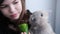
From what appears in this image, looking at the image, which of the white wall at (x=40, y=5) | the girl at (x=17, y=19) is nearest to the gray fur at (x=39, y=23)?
the girl at (x=17, y=19)

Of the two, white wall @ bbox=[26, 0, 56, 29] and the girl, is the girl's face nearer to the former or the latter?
the girl

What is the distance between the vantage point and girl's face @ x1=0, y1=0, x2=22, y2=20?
0.48m

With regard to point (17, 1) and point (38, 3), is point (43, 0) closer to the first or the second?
point (38, 3)

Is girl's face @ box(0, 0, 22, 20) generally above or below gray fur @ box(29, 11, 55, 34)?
above

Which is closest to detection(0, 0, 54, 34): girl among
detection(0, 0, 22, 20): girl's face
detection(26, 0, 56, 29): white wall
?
detection(0, 0, 22, 20): girl's face

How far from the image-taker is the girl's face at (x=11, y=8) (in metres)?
0.48

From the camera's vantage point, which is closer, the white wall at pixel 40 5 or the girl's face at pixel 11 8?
the girl's face at pixel 11 8

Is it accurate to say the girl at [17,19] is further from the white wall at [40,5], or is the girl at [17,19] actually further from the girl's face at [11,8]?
the white wall at [40,5]

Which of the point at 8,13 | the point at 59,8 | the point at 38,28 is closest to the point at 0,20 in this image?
the point at 8,13

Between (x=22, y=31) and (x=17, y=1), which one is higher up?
(x=17, y=1)

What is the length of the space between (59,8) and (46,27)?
66 centimetres

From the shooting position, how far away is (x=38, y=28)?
534 millimetres

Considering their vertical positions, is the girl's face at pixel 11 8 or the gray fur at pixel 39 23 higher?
the girl's face at pixel 11 8

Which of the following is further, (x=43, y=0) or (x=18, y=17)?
(x=43, y=0)
